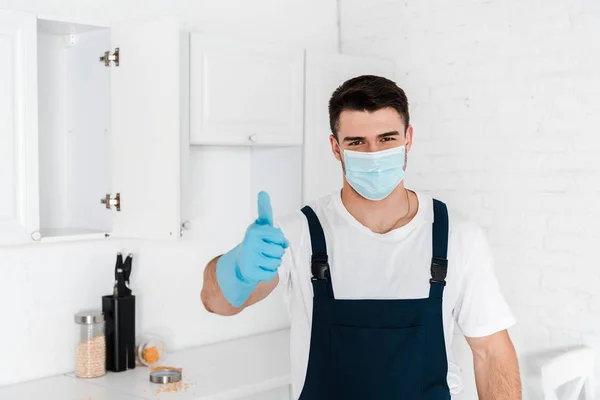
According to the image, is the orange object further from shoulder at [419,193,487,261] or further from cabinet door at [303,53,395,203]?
shoulder at [419,193,487,261]

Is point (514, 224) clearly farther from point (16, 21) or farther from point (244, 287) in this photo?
point (16, 21)

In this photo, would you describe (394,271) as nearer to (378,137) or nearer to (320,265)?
(320,265)

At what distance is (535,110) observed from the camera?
109 inches

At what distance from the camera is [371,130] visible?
73.8 inches

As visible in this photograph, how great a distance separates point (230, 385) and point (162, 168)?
0.71m

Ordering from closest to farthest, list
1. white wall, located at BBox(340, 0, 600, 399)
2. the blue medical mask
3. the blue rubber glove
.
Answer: the blue rubber glove → the blue medical mask → white wall, located at BBox(340, 0, 600, 399)

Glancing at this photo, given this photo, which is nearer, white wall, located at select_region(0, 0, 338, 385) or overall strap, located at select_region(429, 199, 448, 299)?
overall strap, located at select_region(429, 199, 448, 299)

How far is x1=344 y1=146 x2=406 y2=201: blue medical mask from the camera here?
1864mm

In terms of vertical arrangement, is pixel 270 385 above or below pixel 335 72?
below

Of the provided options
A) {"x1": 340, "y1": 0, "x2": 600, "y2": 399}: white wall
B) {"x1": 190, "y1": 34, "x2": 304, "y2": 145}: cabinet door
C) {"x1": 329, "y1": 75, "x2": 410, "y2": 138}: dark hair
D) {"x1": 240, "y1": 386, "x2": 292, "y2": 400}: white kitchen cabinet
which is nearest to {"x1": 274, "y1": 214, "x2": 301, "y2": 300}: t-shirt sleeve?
{"x1": 329, "y1": 75, "x2": 410, "y2": 138}: dark hair

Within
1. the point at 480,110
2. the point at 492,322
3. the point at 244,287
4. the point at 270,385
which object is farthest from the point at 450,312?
the point at 480,110

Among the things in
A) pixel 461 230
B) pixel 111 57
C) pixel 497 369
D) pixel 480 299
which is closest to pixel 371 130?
pixel 461 230

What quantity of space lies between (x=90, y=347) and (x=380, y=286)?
1069mm

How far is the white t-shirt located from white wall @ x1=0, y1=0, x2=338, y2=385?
3.10 feet
